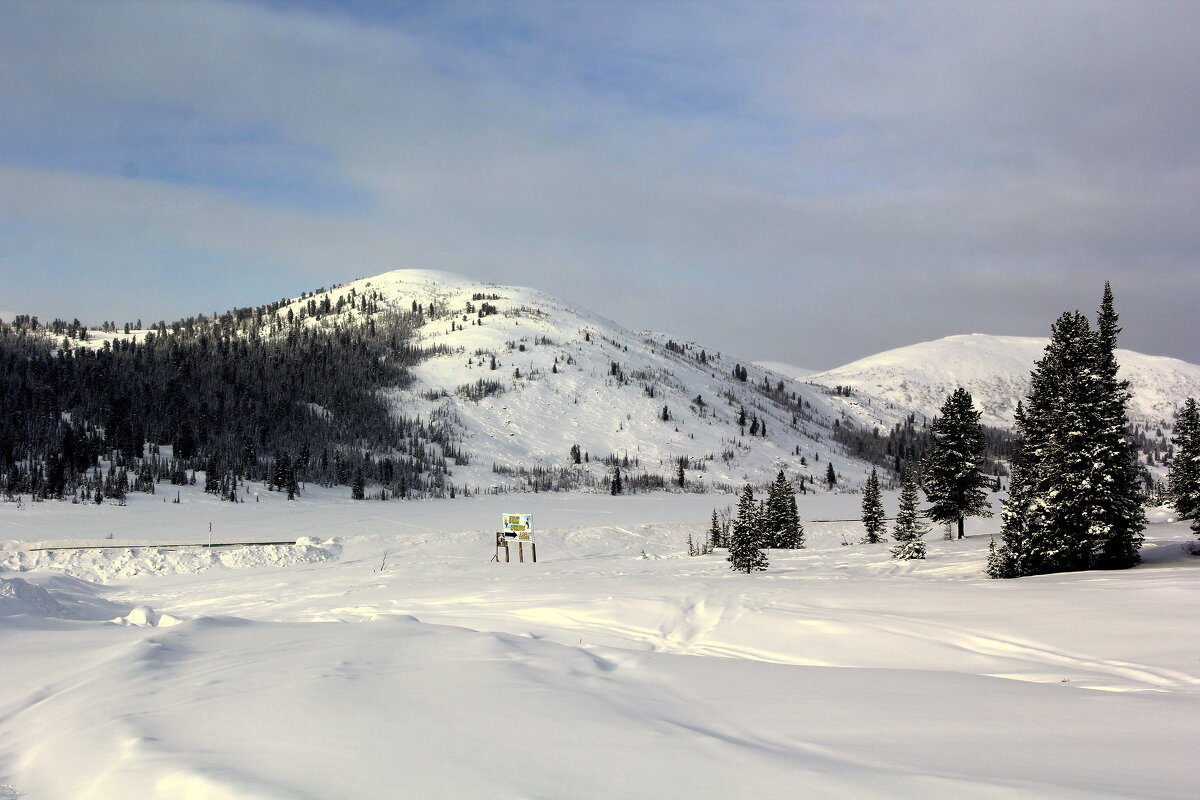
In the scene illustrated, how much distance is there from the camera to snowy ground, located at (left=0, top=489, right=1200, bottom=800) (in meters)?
4.64

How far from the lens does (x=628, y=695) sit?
757 centimetres

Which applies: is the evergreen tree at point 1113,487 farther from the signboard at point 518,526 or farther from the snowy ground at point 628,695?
the signboard at point 518,526

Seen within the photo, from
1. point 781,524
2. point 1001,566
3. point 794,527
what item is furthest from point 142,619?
point 794,527

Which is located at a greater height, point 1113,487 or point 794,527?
point 1113,487

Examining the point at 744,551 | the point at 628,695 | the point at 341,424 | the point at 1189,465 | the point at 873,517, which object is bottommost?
the point at 873,517

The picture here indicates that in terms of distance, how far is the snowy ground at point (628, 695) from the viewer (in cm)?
464

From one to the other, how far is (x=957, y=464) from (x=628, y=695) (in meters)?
49.1

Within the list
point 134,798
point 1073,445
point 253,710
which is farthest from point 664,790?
point 1073,445

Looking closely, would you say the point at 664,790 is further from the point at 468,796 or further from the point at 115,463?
the point at 115,463

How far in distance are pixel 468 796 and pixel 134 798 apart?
1.97 metres

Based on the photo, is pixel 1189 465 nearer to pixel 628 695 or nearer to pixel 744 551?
pixel 744 551

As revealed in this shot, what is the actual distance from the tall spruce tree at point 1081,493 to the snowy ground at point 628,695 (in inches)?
157

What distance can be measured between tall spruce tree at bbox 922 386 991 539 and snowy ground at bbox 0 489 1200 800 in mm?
31209

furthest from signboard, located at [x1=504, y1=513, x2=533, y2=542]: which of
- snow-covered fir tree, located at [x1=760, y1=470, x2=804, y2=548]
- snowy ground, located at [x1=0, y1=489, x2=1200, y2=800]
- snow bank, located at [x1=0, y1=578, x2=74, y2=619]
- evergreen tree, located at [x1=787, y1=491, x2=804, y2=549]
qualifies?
snow bank, located at [x1=0, y1=578, x2=74, y2=619]
